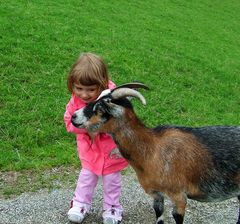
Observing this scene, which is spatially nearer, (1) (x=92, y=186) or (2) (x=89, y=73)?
(2) (x=89, y=73)

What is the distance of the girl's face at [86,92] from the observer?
535cm

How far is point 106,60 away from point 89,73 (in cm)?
653

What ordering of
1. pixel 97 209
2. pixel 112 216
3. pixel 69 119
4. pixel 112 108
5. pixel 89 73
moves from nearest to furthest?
pixel 112 108, pixel 89 73, pixel 69 119, pixel 112 216, pixel 97 209

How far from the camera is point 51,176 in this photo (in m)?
6.74

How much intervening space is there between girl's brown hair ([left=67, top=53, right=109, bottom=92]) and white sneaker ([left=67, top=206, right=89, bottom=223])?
1551 mm

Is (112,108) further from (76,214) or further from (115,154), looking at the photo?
(76,214)

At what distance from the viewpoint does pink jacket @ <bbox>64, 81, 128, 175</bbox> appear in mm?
5531

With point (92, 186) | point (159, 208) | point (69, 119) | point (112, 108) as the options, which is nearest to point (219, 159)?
point (159, 208)

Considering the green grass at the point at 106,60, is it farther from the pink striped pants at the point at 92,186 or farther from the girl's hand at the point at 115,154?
the girl's hand at the point at 115,154

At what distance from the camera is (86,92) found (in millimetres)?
5363

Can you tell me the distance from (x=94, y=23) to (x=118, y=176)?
995cm

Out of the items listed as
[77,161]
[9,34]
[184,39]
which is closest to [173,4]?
[184,39]

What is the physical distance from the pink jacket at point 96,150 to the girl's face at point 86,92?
0.40 feet

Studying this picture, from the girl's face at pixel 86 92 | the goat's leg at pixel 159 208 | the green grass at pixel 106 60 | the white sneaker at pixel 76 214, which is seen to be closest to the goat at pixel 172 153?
the goat's leg at pixel 159 208
